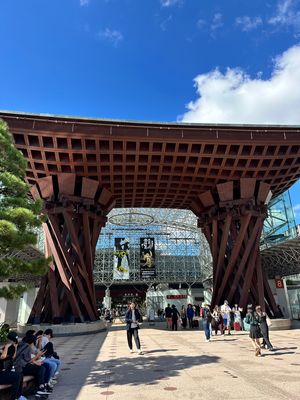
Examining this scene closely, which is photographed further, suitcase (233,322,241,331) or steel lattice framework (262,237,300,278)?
steel lattice framework (262,237,300,278)

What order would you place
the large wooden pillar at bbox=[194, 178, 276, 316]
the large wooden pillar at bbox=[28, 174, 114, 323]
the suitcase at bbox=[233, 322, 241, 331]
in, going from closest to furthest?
the suitcase at bbox=[233, 322, 241, 331], the large wooden pillar at bbox=[28, 174, 114, 323], the large wooden pillar at bbox=[194, 178, 276, 316]

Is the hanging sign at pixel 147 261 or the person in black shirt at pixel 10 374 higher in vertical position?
the hanging sign at pixel 147 261

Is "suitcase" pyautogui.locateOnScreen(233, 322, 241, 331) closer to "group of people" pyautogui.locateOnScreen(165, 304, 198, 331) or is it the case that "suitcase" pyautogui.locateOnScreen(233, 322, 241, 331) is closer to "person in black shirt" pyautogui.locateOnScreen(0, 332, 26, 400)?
"group of people" pyautogui.locateOnScreen(165, 304, 198, 331)

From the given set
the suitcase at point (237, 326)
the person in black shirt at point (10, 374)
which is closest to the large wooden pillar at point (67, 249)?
the suitcase at point (237, 326)

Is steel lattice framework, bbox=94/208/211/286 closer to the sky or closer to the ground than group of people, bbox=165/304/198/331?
closer to the sky

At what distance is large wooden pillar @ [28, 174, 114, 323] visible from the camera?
2292 centimetres

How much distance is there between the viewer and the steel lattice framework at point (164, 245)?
62.4 metres

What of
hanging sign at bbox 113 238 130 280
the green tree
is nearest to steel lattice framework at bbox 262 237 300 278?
the green tree

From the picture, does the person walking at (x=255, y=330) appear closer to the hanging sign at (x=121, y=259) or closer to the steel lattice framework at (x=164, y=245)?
the hanging sign at (x=121, y=259)

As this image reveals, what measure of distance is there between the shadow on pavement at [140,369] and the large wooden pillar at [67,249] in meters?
13.3

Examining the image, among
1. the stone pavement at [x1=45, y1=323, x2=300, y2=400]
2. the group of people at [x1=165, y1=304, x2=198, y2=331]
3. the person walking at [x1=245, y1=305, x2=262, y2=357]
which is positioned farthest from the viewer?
the group of people at [x1=165, y1=304, x2=198, y2=331]

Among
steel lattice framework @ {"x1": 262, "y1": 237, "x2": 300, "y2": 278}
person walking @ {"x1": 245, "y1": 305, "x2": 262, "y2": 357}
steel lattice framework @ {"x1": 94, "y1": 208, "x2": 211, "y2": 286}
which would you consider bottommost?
person walking @ {"x1": 245, "y1": 305, "x2": 262, "y2": 357}

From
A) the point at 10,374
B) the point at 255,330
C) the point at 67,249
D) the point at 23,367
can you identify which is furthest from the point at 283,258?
the point at 10,374

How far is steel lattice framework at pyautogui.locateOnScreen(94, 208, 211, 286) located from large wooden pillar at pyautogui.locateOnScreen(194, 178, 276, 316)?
34454 mm
